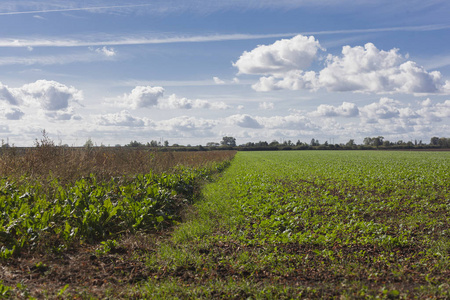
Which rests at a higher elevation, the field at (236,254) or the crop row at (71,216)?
the crop row at (71,216)

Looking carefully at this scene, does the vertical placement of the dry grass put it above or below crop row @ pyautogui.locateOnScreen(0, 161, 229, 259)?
above

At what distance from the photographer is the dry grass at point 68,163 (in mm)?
12805

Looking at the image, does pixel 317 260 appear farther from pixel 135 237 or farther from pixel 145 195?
pixel 145 195

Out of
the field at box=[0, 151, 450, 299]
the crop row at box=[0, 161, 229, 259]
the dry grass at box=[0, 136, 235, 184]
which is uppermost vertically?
the dry grass at box=[0, 136, 235, 184]

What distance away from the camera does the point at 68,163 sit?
13570 mm

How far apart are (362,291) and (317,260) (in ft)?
4.86

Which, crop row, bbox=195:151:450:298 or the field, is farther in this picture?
crop row, bbox=195:151:450:298

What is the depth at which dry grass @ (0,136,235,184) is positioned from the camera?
1280 centimetres

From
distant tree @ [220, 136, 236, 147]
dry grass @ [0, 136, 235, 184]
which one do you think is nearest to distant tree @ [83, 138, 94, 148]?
dry grass @ [0, 136, 235, 184]

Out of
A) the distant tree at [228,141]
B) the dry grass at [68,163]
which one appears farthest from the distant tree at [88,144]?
the distant tree at [228,141]

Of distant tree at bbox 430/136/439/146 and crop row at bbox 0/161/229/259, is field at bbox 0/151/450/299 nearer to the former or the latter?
crop row at bbox 0/161/229/259

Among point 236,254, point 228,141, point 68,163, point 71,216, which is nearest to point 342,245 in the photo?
point 236,254

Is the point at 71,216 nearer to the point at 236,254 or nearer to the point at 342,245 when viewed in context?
the point at 236,254

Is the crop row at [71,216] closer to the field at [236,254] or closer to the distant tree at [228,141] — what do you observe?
the field at [236,254]
